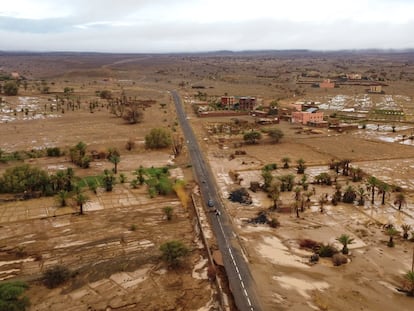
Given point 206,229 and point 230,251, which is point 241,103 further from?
point 230,251

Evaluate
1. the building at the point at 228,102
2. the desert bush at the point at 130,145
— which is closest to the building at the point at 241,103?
the building at the point at 228,102

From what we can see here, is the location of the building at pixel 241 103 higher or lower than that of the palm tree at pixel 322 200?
higher

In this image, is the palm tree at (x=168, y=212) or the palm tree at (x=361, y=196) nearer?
the palm tree at (x=168, y=212)

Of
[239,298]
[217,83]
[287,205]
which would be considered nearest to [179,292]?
[239,298]

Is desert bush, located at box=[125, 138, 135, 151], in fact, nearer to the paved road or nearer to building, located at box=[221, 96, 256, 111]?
the paved road

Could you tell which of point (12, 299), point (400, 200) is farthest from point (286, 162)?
point (12, 299)

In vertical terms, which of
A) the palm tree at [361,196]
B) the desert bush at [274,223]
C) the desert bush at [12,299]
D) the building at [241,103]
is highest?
the building at [241,103]

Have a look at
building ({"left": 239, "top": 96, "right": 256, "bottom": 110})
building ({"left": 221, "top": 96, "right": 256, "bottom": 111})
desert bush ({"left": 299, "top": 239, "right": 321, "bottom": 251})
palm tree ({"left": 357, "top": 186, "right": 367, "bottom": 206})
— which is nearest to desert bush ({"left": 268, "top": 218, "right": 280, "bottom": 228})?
desert bush ({"left": 299, "top": 239, "right": 321, "bottom": 251})

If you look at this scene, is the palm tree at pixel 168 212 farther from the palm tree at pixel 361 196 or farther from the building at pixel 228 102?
the building at pixel 228 102
